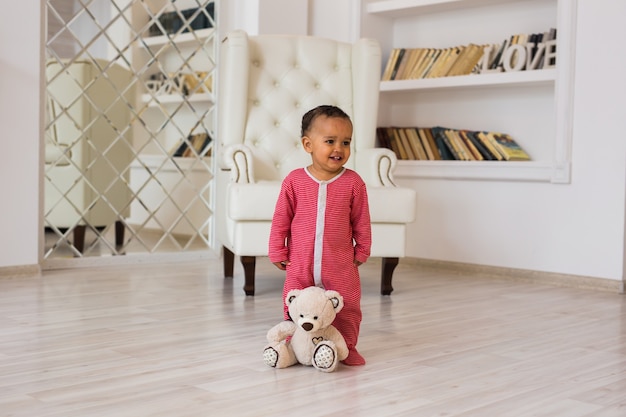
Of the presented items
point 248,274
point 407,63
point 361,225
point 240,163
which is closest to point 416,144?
point 407,63

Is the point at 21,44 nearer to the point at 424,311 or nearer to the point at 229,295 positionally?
the point at 229,295

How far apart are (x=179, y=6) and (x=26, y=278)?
1701 mm

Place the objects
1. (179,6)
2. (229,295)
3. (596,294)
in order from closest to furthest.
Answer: (229,295), (596,294), (179,6)

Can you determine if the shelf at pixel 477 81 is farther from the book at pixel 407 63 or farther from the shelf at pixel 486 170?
the shelf at pixel 486 170

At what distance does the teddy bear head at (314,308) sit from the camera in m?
2.05

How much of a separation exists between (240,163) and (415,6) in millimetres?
1672

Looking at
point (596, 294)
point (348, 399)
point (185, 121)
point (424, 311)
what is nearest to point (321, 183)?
point (348, 399)

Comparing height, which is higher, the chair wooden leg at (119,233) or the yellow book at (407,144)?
the yellow book at (407,144)

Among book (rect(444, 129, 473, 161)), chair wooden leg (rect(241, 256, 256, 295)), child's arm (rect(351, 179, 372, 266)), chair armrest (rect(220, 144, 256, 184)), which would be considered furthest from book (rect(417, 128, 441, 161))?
child's arm (rect(351, 179, 372, 266))

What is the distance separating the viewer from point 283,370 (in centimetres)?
208

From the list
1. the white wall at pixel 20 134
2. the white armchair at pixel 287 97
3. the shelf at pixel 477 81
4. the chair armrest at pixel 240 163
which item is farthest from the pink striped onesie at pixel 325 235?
the shelf at pixel 477 81

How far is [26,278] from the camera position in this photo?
362 cm

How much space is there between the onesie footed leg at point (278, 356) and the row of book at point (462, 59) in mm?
2429

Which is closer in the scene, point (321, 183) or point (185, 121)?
point (321, 183)
